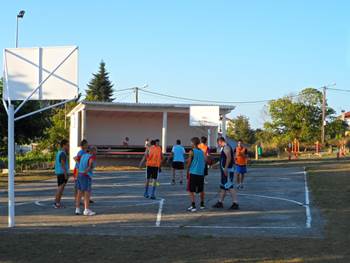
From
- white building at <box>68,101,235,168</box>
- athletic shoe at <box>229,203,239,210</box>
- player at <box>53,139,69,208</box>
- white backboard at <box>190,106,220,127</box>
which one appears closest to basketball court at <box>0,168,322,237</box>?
athletic shoe at <box>229,203,239,210</box>

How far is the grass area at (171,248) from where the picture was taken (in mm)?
7766

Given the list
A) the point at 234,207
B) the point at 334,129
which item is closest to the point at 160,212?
the point at 234,207

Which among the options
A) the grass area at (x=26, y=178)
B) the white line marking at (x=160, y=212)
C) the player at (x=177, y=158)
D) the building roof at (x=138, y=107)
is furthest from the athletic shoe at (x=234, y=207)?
the building roof at (x=138, y=107)

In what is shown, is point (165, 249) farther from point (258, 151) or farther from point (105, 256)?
point (258, 151)

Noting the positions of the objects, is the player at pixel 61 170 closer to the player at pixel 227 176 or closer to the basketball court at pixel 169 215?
the basketball court at pixel 169 215

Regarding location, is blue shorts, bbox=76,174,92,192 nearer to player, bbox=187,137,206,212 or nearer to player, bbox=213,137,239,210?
player, bbox=187,137,206,212

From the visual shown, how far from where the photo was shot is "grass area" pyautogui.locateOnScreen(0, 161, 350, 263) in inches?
306

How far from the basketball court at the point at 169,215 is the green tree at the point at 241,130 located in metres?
48.3

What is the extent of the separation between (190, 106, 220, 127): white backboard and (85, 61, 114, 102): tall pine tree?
2161 inches

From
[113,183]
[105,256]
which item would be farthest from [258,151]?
[105,256]

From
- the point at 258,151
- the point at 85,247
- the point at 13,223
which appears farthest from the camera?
the point at 258,151

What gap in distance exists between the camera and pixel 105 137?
36.2 metres

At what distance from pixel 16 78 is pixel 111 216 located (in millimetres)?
3548

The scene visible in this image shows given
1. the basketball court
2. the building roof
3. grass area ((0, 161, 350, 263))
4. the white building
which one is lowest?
grass area ((0, 161, 350, 263))
